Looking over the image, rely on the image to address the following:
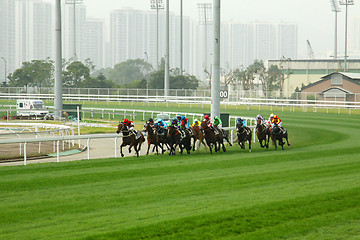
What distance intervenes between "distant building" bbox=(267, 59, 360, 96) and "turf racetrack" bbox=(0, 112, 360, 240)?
81329mm

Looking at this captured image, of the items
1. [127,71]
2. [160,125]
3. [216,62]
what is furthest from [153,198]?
[127,71]

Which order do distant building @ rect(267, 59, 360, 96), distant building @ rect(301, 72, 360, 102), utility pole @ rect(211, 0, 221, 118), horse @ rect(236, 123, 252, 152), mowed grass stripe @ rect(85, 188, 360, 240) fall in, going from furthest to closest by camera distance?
distant building @ rect(267, 59, 360, 96) < distant building @ rect(301, 72, 360, 102) < utility pole @ rect(211, 0, 221, 118) < horse @ rect(236, 123, 252, 152) < mowed grass stripe @ rect(85, 188, 360, 240)

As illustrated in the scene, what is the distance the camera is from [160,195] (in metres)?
9.25

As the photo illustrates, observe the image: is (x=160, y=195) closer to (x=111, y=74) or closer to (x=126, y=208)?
(x=126, y=208)

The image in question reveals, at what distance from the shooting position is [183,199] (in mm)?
8945

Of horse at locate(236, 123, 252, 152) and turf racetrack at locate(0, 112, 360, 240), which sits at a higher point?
horse at locate(236, 123, 252, 152)

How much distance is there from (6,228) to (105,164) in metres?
6.12

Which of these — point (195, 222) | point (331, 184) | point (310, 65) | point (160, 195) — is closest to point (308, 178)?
point (331, 184)

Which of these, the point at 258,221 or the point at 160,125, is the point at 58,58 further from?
the point at 258,221

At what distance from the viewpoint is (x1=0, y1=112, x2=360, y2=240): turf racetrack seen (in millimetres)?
7113

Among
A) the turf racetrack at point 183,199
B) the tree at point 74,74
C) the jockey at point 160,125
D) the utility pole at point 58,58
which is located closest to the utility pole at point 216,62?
the jockey at point 160,125

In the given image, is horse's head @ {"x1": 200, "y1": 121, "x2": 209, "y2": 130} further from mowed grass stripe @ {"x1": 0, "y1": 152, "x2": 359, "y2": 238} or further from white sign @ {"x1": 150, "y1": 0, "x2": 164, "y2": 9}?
white sign @ {"x1": 150, "y1": 0, "x2": 164, "y2": 9}

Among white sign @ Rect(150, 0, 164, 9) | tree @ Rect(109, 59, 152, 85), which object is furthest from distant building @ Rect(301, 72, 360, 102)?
tree @ Rect(109, 59, 152, 85)

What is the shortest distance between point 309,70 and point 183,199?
320ft
